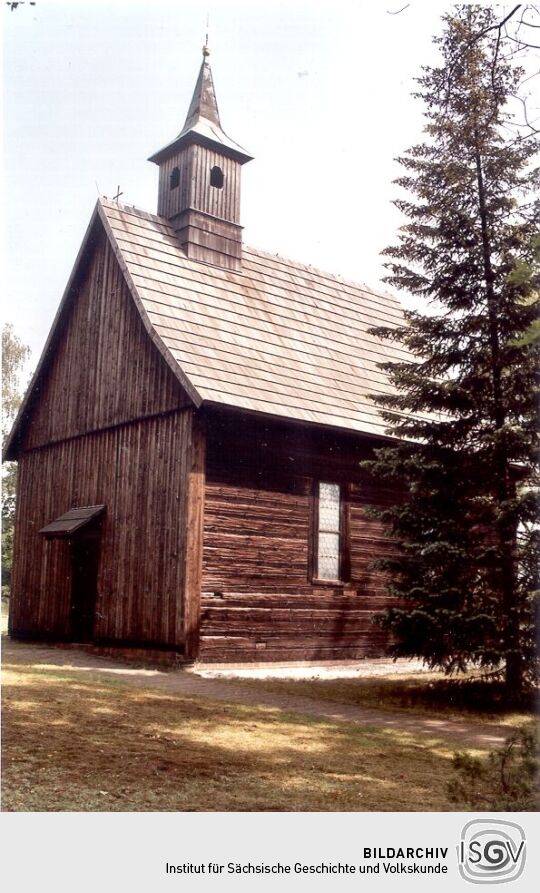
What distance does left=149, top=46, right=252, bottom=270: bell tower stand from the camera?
60.0ft

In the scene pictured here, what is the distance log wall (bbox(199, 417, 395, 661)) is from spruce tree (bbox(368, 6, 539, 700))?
349 centimetres

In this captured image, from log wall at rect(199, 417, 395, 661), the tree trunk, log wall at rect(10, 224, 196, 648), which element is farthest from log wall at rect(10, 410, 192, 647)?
the tree trunk

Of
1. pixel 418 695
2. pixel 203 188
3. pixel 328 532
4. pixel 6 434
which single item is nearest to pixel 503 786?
pixel 418 695

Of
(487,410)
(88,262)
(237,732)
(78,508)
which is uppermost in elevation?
(88,262)

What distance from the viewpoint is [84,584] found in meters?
17.3

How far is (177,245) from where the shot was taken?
59.2 feet

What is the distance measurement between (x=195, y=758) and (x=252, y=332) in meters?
11.4

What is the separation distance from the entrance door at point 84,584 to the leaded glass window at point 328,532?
4536 mm

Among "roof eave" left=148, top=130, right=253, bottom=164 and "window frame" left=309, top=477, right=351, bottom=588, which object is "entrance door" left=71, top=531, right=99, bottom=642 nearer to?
"window frame" left=309, top=477, right=351, bottom=588

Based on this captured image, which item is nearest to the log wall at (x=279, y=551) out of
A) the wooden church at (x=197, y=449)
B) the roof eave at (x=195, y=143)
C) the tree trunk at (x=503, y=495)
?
the wooden church at (x=197, y=449)

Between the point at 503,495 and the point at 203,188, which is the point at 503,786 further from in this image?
the point at 203,188
